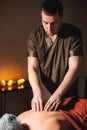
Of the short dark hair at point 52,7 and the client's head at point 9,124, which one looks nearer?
the client's head at point 9,124

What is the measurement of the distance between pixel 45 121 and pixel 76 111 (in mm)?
220

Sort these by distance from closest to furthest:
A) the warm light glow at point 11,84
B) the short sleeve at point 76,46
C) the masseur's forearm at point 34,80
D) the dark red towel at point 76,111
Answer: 1. the dark red towel at point 76,111
2. the masseur's forearm at point 34,80
3. the short sleeve at point 76,46
4. the warm light glow at point 11,84

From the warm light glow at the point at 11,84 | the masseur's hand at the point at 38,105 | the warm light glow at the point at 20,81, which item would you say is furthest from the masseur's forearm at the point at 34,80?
the warm light glow at the point at 20,81

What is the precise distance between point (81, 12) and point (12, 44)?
100 cm

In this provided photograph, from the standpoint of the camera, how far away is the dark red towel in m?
1.59

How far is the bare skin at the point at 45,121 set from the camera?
4.97ft

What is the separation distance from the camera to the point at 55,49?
2234mm

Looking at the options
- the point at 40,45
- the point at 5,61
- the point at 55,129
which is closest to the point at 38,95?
the point at 55,129

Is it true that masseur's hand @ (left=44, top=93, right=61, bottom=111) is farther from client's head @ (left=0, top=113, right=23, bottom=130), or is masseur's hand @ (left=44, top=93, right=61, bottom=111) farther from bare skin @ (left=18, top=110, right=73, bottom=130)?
client's head @ (left=0, top=113, right=23, bottom=130)

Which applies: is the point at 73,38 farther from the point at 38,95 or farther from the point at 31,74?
the point at 38,95

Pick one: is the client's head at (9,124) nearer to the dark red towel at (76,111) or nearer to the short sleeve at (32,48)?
the dark red towel at (76,111)

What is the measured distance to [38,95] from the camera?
1.83 meters

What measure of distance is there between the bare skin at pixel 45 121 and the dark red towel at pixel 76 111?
0.03 m

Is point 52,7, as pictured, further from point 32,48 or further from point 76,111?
point 76,111
